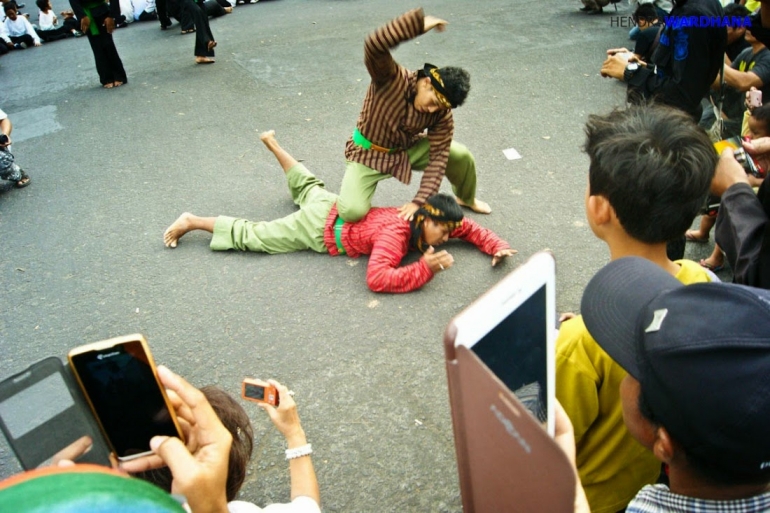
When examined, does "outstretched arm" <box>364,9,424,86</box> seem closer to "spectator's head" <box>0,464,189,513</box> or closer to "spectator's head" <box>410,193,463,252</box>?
"spectator's head" <box>410,193,463,252</box>

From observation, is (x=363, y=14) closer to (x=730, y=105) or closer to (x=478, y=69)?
(x=478, y=69)

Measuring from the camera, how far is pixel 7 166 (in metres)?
4.68

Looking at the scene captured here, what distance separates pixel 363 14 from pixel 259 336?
743 cm

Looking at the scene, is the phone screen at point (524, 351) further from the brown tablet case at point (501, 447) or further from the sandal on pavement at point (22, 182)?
the sandal on pavement at point (22, 182)

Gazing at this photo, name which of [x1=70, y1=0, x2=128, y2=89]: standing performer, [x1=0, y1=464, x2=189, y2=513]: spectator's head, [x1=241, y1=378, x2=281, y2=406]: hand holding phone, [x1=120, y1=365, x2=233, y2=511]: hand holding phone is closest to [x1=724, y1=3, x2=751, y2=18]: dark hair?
[x1=241, y1=378, x2=281, y2=406]: hand holding phone

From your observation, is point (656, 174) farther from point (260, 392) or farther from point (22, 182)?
point (22, 182)

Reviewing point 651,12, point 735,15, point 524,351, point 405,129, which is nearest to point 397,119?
point 405,129

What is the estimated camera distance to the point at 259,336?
312 cm

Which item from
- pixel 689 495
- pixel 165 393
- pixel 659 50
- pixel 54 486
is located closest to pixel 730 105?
pixel 659 50

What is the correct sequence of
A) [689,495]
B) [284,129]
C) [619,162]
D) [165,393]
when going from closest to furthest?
[689,495] < [165,393] < [619,162] < [284,129]

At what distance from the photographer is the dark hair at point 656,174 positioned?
1.65 meters

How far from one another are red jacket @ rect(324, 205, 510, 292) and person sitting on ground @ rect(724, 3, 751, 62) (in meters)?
1.94

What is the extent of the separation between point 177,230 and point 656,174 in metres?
3.03

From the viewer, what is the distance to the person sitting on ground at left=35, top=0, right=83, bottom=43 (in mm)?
10109
